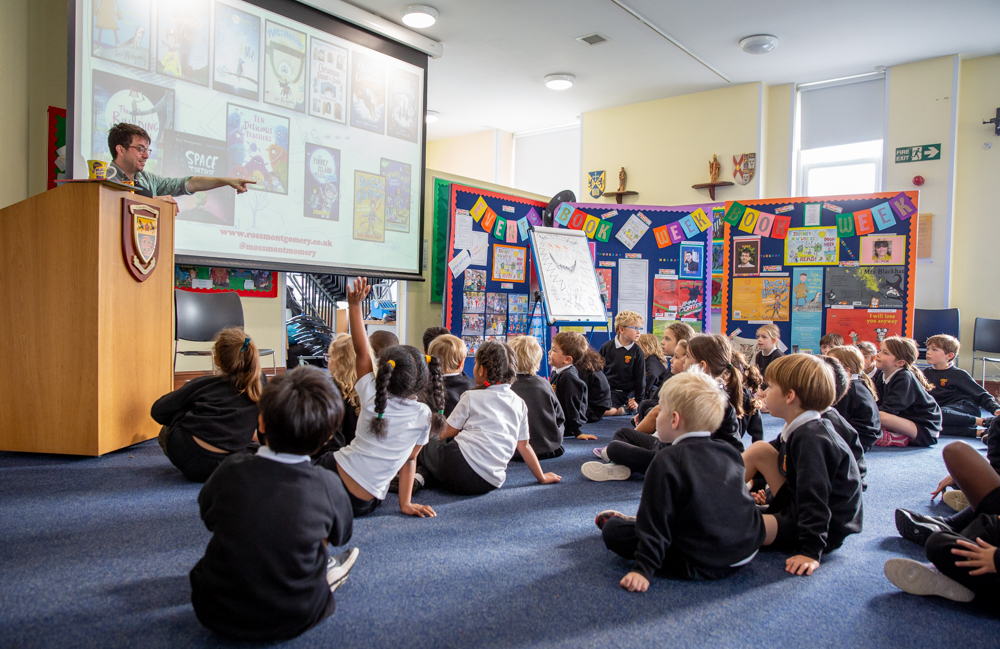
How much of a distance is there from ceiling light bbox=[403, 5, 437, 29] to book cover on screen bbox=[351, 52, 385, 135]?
0.50m

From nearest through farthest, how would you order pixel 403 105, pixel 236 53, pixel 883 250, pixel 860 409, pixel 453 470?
pixel 453 470
pixel 860 409
pixel 236 53
pixel 403 105
pixel 883 250

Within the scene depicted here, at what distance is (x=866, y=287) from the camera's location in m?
5.92

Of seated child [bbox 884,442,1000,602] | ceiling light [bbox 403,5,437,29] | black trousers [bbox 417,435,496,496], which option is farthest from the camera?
ceiling light [bbox 403,5,437,29]

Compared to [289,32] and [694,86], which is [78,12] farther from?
[694,86]

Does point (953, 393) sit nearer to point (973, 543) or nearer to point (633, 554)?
point (973, 543)

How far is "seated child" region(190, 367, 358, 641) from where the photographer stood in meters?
1.35

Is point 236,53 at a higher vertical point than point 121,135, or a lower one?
higher

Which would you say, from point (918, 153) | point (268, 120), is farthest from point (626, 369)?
point (918, 153)

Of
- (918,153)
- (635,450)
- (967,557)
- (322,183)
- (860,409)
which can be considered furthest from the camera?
(918,153)

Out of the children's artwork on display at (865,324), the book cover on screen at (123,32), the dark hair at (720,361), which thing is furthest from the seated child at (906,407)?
the book cover on screen at (123,32)

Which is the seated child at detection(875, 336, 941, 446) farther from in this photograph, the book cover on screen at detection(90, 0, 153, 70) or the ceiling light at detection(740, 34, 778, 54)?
the book cover on screen at detection(90, 0, 153, 70)

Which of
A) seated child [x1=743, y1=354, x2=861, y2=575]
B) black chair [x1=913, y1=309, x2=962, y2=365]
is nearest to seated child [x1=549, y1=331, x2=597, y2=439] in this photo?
seated child [x1=743, y1=354, x2=861, y2=575]

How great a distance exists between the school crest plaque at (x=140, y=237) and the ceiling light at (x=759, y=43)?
5528mm

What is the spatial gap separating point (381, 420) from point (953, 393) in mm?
4379
